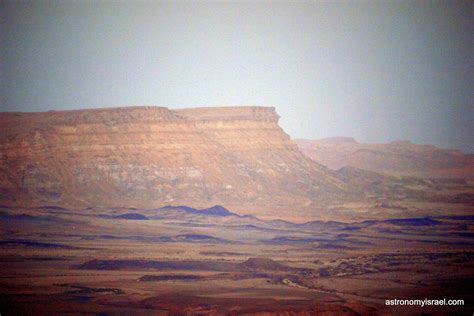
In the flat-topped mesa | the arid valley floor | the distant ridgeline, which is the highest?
the flat-topped mesa

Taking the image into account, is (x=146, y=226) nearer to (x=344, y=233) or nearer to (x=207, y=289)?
(x=344, y=233)

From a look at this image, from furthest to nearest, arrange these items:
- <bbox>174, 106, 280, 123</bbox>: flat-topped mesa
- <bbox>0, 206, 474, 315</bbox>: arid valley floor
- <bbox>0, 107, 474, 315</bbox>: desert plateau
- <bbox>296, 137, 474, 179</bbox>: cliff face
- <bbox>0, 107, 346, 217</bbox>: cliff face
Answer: <bbox>296, 137, 474, 179</bbox>: cliff face < <bbox>174, 106, 280, 123</bbox>: flat-topped mesa < <bbox>0, 107, 346, 217</bbox>: cliff face < <bbox>0, 107, 474, 315</bbox>: desert plateau < <bbox>0, 206, 474, 315</bbox>: arid valley floor

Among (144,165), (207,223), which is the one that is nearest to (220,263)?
(207,223)

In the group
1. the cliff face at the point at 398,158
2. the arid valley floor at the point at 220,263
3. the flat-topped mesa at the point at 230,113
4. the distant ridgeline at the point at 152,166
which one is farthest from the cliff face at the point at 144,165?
the cliff face at the point at 398,158

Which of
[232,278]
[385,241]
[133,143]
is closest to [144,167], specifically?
[133,143]

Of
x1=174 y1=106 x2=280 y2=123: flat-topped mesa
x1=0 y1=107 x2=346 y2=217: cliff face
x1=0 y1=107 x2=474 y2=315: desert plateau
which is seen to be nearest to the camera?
x1=0 y1=107 x2=474 y2=315: desert plateau

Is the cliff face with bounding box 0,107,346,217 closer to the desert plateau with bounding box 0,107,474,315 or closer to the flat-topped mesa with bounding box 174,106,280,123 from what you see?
the desert plateau with bounding box 0,107,474,315

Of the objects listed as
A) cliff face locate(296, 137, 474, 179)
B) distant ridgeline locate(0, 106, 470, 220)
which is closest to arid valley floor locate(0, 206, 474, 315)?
distant ridgeline locate(0, 106, 470, 220)
